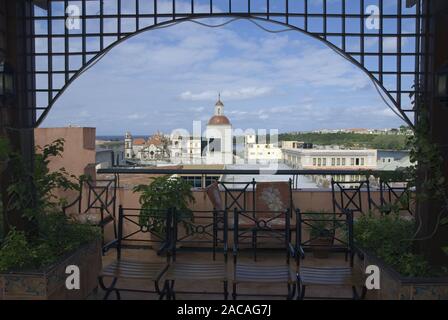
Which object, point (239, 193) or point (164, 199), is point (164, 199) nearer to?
point (164, 199)

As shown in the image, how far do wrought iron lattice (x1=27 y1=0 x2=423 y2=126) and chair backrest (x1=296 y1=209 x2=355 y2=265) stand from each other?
977mm

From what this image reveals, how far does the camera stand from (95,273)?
11.3 ft

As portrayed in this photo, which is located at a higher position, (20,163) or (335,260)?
(20,163)

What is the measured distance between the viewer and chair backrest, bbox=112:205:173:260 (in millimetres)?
3404

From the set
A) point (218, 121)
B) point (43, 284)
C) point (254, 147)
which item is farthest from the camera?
point (218, 121)

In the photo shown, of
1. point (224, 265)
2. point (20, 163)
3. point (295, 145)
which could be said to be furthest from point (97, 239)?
point (295, 145)

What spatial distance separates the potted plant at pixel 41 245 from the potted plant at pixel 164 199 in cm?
92

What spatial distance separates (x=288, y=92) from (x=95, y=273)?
41400mm

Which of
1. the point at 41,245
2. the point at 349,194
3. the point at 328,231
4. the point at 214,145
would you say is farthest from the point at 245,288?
the point at 214,145

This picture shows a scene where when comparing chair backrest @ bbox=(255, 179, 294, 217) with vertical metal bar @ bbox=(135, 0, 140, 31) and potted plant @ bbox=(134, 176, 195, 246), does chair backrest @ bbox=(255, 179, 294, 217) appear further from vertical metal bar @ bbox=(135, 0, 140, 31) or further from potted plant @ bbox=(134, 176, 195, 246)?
vertical metal bar @ bbox=(135, 0, 140, 31)

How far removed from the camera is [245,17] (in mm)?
3504

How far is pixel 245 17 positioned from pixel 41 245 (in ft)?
7.25

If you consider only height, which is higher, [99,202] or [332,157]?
[332,157]
